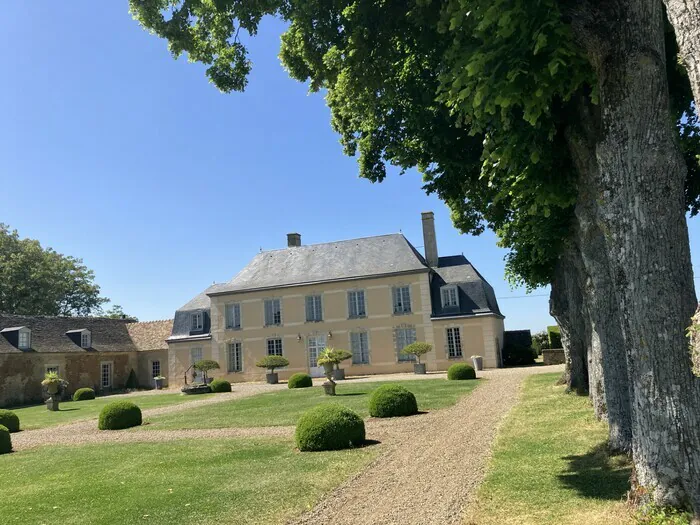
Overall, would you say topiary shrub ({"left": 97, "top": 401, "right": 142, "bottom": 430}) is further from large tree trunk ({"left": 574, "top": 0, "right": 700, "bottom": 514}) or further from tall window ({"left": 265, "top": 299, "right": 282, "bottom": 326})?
tall window ({"left": 265, "top": 299, "right": 282, "bottom": 326})

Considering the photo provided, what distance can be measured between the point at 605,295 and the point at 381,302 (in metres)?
22.8

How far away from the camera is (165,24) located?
8070mm

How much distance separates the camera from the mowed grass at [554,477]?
5.05 metres

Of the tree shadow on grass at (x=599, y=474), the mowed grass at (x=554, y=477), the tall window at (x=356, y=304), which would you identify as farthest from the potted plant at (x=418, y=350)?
the tree shadow on grass at (x=599, y=474)

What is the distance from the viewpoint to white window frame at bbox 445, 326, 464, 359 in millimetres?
28000

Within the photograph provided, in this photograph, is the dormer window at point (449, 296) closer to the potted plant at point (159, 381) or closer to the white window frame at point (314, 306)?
the white window frame at point (314, 306)

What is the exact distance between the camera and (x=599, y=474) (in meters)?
6.25

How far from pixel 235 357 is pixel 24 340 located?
38.3ft

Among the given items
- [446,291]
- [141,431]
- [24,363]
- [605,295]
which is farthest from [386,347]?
[605,295]

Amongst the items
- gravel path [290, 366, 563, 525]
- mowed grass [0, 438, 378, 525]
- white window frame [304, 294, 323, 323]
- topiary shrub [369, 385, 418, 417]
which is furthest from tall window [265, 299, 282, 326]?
mowed grass [0, 438, 378, 525]

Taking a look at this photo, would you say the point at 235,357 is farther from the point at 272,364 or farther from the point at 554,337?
the point at 554,337

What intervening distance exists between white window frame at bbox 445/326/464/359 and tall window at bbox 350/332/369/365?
451 centimetres

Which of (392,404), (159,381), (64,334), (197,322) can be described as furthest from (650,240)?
(64,334)

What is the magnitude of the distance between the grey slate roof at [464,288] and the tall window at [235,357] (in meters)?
12.0
